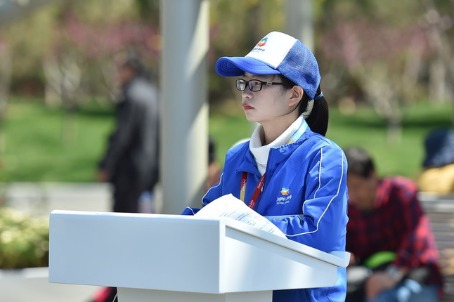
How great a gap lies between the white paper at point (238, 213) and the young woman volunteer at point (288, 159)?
103 millimetres

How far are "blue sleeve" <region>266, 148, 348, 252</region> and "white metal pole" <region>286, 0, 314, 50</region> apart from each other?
3.78m

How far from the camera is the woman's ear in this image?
328cm

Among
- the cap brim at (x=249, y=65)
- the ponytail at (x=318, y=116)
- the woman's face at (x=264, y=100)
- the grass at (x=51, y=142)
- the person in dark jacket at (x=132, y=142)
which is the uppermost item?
the cap brim at (x=249, y=65)

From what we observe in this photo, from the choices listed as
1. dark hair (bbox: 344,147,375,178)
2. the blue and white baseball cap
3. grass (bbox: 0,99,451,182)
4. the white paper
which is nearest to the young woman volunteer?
the blue and white baseball cap

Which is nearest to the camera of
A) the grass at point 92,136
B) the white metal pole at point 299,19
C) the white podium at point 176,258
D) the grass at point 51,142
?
the white podium at point 176,258

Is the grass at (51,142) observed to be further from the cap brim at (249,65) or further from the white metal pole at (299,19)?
the cap brim at (249,65)

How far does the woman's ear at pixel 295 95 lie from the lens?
3.28 metres

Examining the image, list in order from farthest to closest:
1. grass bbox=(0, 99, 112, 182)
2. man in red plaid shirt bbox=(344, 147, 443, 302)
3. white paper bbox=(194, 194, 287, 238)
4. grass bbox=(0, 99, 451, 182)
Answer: grass bbox=(0, 99, 451, 182) < grass bbox=(0, 99, 112, 182) < man in red plaid shirt bbox=(344, 147, 443, 302) < white paper bbox=(194, 194, 287, 238)

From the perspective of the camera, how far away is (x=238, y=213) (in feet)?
9.59

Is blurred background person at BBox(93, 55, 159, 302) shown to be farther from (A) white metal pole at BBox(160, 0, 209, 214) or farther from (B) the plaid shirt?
(A) white metal pole at BBox(160, 0, 209, 214)

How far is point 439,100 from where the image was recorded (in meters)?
34.8

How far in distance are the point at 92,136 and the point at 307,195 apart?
23.7 m

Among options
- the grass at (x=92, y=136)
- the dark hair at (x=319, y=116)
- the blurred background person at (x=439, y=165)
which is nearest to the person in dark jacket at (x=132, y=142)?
the blurred background person at (x=439, y=165)

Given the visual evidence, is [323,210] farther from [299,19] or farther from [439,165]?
[439,165]
